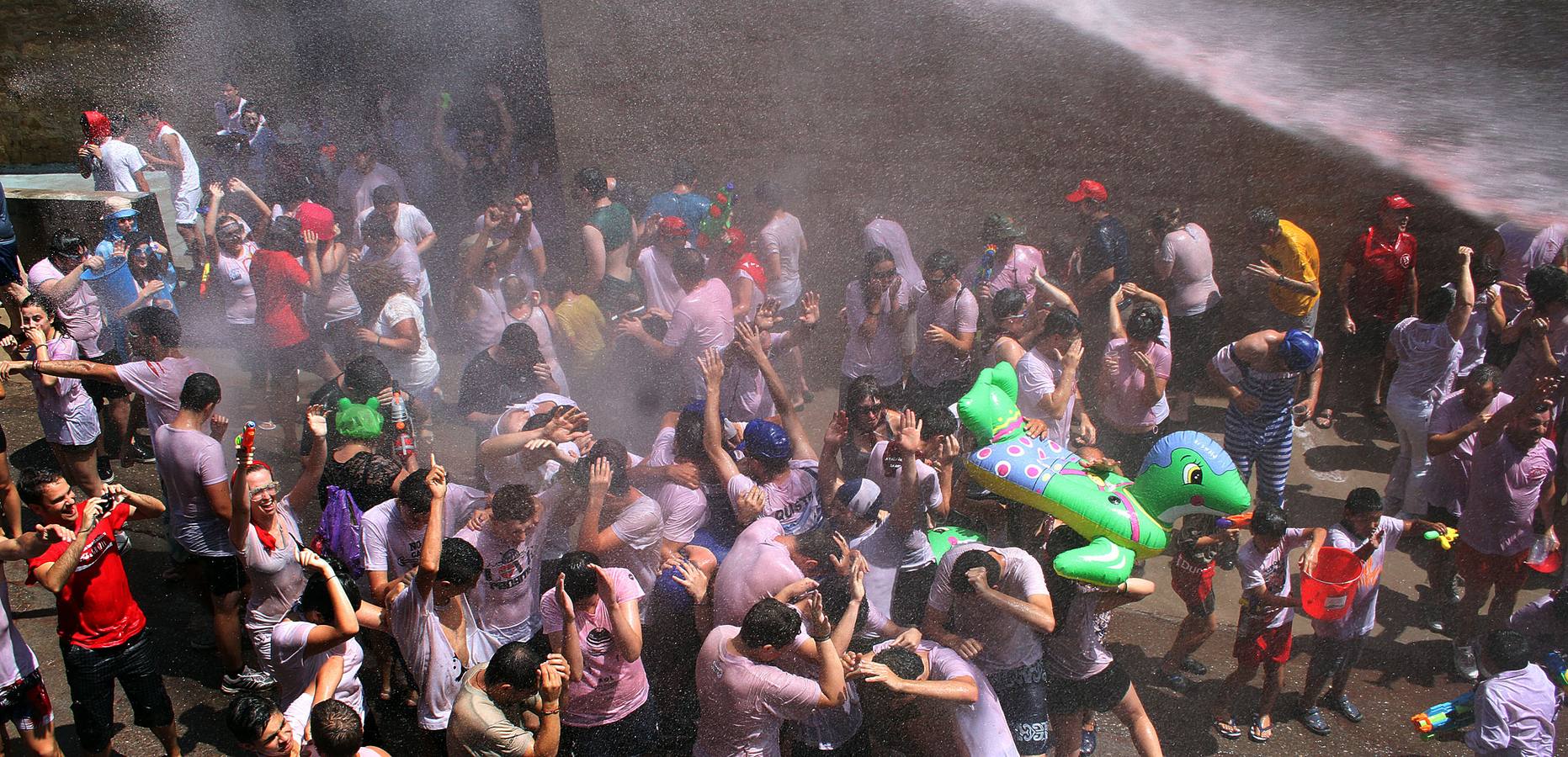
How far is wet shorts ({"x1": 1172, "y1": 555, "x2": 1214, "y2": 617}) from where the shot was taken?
4.30m

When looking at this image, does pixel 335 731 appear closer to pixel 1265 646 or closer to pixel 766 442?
pixel 766 442

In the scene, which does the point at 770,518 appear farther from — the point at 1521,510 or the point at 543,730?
the point at 1521,510

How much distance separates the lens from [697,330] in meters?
5.35

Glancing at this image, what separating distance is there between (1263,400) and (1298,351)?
1.20 ft

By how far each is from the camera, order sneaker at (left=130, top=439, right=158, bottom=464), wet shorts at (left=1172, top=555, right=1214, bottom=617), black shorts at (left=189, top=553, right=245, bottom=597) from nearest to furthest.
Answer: black shorts at (left=189, top=553, right=245, bottom=597)
wet shorts at (left=1172, top=555, right=1214, bottom=617)
sneaker at (left=130, top=439, right=158, bottom=464)

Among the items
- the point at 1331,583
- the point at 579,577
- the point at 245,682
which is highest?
the point at 579,577

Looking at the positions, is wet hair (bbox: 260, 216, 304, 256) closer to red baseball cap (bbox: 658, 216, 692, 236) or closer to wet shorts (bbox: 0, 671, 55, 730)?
red baseball cap (bbox: 658, 216, 692, 236)

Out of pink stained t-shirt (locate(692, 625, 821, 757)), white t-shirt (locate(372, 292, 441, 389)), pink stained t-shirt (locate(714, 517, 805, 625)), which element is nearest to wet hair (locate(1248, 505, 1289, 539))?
pink stained t-shirt (locate(714, 517, 805, 625))

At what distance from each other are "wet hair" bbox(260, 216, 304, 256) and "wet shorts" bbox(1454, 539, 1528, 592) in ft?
20.7

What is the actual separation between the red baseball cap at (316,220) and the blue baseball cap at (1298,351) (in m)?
5.49

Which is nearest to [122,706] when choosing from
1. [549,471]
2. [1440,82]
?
[549,471]

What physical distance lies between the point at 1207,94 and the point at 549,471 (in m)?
4.84

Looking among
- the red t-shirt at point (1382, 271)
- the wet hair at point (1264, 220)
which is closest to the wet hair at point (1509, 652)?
the wet hair at point (1264, 220)

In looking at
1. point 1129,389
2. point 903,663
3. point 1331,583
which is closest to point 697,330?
point 1129,389
